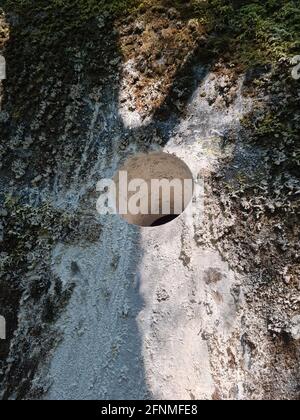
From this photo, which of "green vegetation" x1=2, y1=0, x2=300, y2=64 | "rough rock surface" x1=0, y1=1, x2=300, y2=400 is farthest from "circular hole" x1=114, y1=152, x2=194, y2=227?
"green vegetation" x1=2, y1=0, x2=300, y2=64

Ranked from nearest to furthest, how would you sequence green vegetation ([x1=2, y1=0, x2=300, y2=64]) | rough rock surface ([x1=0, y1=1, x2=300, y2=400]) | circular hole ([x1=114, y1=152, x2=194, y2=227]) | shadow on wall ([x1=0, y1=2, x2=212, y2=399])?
rough rock surface ([x1=0, y1=1, x2=300, y2=400]) < shadow on wall ([x1=0, y1=2, x2=212, y2=399]) < circular hole ([x1=114, y1=152, x2=194, y2=227]) < green vegetation ([x1=2, y1=0, x2=300, y2=64])

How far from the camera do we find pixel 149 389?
3.42 m

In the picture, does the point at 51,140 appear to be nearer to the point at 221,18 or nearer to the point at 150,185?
the point at 150,185

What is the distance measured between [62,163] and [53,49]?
56.8 inches

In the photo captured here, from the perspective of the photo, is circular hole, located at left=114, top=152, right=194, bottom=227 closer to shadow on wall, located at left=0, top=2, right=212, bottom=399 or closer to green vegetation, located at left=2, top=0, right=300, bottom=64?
shadow on wall, located at left=0, top=2, right=212, bottom=399

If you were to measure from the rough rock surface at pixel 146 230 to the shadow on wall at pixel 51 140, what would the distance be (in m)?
0.01

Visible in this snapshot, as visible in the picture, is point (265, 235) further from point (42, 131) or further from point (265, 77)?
point (42, 131)

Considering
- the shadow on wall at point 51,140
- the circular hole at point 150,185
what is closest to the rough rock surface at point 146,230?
the shadow on wall at point 51,140

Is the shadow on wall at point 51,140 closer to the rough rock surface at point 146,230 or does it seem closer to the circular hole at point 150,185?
the rough rock surface at point 146,230

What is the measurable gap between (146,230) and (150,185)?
0.79m

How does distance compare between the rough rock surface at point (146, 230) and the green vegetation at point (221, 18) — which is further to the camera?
the green vegetation at point (221, 18)

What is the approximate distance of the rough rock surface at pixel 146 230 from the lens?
356 cm

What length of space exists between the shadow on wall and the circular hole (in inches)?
5.9

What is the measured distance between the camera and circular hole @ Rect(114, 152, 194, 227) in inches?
177
